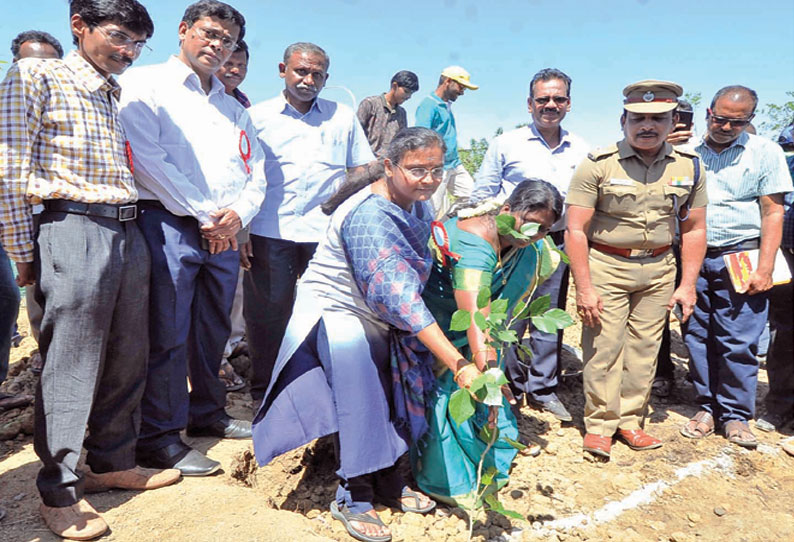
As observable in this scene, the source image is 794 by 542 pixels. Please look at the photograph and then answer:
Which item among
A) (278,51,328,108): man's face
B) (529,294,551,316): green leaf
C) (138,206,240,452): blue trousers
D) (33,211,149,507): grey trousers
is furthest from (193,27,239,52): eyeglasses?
(529,294,551,316): green leaf

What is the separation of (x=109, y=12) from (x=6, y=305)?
5.42ft

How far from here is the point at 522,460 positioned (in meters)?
3.13

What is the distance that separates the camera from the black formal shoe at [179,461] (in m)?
2.53

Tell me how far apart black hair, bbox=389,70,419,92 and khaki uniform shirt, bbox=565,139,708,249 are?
2745mm

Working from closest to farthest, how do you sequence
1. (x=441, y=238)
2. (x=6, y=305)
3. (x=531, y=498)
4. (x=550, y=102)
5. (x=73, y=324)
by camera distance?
(x=73, y=324) → (x=441, y=238) → (x=531, y=498) → (x=6, y=305) → (x=550, y=102)

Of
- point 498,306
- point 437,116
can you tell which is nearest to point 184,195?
point 498,306

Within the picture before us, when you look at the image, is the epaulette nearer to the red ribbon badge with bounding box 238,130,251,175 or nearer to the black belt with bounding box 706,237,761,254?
the black belt with bounding box 706,237,761,254

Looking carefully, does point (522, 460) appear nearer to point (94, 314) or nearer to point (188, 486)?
point (188, 486)

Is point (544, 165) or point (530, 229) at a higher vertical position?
point (544, 165)

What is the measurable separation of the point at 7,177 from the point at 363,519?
174 centimetres

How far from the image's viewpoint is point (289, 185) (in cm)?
320

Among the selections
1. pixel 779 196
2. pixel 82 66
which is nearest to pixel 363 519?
pixel 82 66

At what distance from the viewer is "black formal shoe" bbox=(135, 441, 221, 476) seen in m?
2.53

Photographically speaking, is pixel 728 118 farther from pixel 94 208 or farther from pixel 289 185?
pixel 94 208
